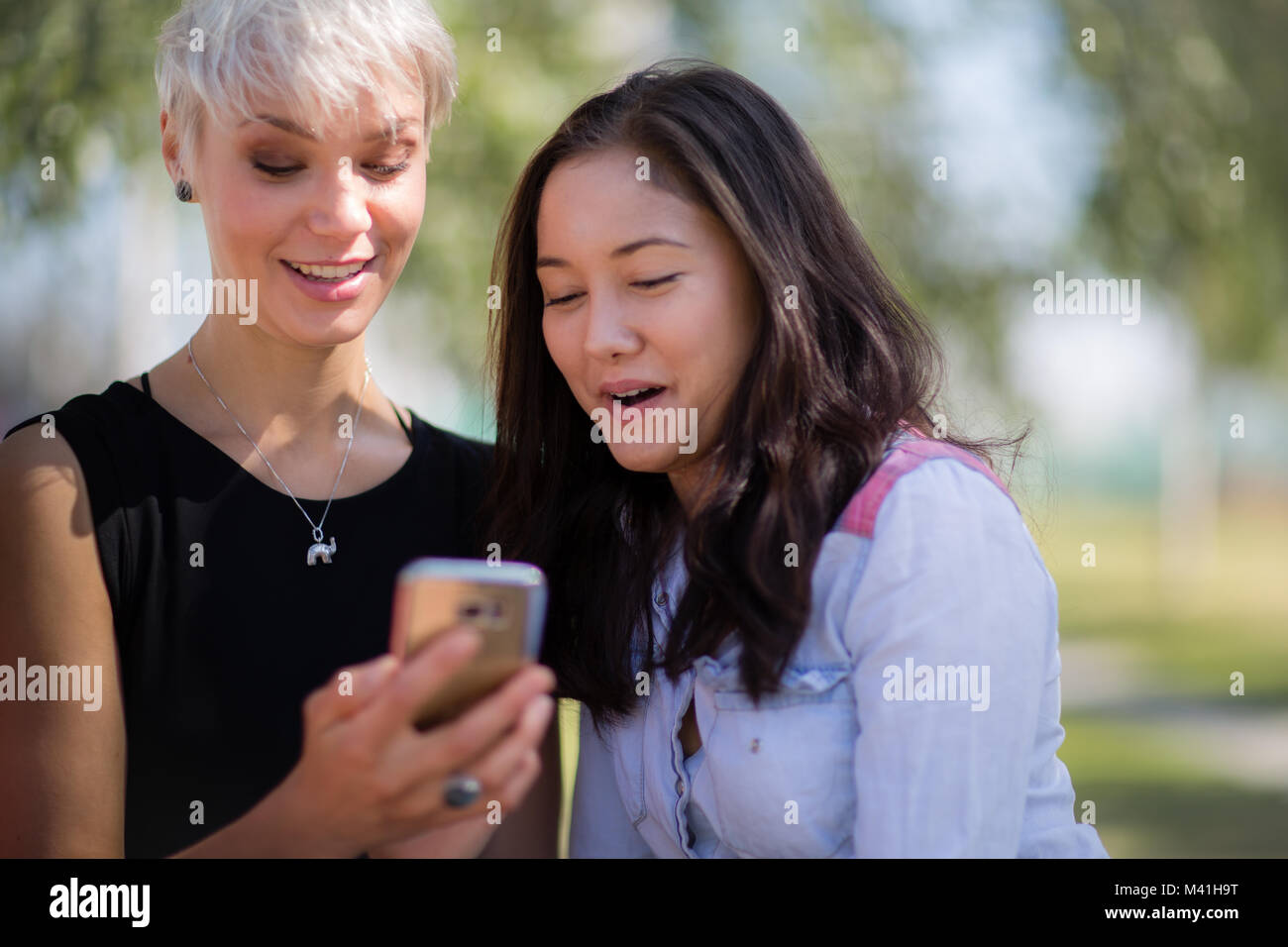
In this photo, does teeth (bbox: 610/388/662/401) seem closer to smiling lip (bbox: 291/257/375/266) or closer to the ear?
smiling lip (bbox: 291/257/375/266)

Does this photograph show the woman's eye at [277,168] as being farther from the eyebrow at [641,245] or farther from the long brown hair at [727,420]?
the eyebrow at [641,245]

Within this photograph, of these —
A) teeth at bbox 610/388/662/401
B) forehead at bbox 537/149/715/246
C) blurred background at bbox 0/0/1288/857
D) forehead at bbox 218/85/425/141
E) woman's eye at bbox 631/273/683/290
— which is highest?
blurred background at bbox 0/0/1288/857

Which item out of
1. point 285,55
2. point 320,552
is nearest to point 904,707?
point 320,552

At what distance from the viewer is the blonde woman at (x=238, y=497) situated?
2215 mm

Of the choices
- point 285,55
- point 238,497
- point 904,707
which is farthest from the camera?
point 238,497

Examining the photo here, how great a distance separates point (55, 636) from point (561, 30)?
4.74 metres

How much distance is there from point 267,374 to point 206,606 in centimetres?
50

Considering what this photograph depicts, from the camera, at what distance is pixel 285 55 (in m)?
2.28

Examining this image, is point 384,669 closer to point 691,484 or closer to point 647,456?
point 647,456

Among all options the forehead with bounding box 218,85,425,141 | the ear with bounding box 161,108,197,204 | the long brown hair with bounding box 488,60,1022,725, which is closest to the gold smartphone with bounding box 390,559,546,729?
the long brown hair with bounding box 488,60,1022,725

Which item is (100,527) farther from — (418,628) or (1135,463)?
(1135,463)

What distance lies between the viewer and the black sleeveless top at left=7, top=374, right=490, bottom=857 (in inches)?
91.7

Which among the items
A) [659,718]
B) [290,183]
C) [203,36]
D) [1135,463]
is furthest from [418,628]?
[1135,463]

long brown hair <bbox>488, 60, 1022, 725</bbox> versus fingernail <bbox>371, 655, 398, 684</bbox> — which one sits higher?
long brown hair <bbox>488, 60, 1022, 725</bbox>
